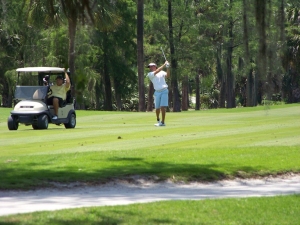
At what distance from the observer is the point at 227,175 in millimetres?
8758

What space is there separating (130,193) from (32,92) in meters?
9.85

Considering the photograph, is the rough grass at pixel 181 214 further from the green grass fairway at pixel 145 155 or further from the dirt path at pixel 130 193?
the green grass fairway at pixel 145 155

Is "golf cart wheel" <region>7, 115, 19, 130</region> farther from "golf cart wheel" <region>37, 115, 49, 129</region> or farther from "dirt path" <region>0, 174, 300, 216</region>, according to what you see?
"dirt path" <region>0, 174, 300, 216</region>

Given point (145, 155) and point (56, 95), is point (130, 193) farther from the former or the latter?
point (56, 95)

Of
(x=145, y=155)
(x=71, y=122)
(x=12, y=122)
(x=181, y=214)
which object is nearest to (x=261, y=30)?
(x=181, y=214)

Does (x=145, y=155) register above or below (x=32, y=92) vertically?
below

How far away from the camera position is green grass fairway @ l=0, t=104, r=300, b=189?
28.0 ft

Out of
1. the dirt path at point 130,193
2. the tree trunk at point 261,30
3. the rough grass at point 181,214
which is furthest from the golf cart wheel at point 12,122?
the tree trunk at point 261,30

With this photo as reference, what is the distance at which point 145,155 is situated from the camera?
10141 mm

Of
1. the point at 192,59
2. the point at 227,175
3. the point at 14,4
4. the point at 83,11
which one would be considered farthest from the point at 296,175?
the point at 192,59

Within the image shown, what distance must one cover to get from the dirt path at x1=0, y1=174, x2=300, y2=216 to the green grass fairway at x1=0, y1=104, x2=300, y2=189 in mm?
262

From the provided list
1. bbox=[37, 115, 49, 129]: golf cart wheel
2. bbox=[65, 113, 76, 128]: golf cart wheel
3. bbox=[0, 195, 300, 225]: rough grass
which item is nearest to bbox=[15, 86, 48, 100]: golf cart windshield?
bbox=[37, 115, 49, 129]: golf cart wheel

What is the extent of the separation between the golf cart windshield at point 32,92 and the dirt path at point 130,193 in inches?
351

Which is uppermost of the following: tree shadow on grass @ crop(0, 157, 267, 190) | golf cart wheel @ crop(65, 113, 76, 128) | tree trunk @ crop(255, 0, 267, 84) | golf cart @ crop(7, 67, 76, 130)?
tree trunk @ crop(255, 0, 267, 84)
